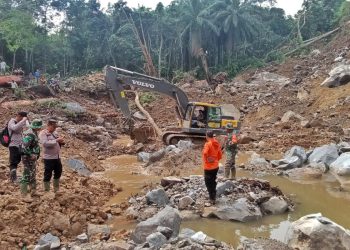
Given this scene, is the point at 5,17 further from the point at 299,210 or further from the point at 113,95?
the point at 299,210

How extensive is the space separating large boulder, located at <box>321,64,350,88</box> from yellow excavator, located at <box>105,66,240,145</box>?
360 inches

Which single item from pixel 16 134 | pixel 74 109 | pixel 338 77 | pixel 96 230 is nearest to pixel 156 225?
pixel 96 230

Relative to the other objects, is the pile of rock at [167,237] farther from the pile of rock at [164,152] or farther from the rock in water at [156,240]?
the pile of rock at [164,152]

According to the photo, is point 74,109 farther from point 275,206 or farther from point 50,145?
point 275,206

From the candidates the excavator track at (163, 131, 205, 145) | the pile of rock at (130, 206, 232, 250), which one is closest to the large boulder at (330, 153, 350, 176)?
the excavator track at (163, 131, 205, 145)

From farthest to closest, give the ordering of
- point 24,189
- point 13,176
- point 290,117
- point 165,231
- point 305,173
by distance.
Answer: point 290,117
point 305,173
point 13,176
point 24,189
point 165,231

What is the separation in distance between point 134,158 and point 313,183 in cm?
662

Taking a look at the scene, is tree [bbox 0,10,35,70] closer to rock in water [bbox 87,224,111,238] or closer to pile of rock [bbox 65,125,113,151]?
pile of rock [bbox 65,125,113,151]

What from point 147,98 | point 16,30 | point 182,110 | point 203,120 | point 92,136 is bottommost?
point 92,136

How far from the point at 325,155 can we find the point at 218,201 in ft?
17.5

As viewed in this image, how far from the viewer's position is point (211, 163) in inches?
304

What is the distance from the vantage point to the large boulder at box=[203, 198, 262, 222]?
24.3 ft

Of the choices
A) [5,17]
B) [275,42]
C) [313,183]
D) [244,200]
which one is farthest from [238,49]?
[244,200]

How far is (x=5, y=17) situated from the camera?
119 feet
